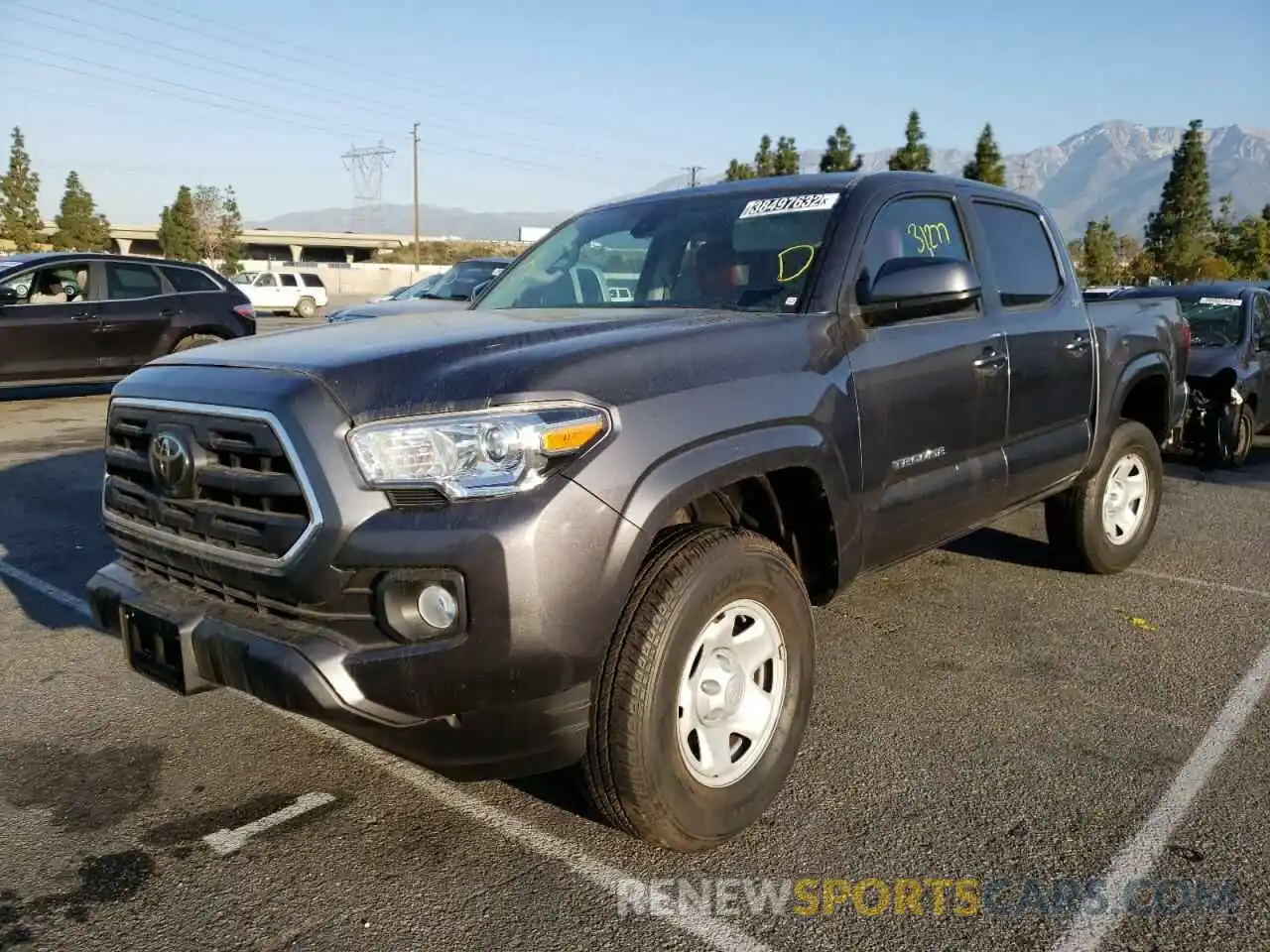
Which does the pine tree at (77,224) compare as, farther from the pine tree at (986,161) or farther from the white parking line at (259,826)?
the white parking line at (259,826)

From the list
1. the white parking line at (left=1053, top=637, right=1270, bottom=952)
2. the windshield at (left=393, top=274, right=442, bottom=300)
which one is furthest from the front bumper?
the windshield at (left=393, top=274, right=442, bottom=300)

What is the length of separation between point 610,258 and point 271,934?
270cm

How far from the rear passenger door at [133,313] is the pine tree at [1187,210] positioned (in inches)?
2080

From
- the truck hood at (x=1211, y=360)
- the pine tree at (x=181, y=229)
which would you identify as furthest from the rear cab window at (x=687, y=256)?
the pine tree at (x=181, y=229)

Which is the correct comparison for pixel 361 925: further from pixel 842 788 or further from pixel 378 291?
pixel 378 291

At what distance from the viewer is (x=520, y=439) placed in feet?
7.64

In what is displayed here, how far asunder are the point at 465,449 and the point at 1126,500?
170 inches

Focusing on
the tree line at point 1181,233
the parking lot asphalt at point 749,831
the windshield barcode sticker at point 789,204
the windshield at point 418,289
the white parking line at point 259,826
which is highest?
the tree line at point 1181,233

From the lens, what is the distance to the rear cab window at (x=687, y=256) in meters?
3.46

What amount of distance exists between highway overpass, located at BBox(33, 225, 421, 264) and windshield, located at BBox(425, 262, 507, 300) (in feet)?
287

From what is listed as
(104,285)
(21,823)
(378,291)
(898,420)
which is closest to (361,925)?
(21,823)

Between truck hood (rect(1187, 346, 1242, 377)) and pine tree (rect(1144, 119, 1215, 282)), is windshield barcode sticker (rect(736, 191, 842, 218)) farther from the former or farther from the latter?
pine tree (rect(1144, 119, 1215, 282))

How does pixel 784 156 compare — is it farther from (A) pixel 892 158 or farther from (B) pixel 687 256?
(B) pixel 687 256

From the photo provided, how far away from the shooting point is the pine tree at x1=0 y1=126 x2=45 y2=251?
5581 cm
